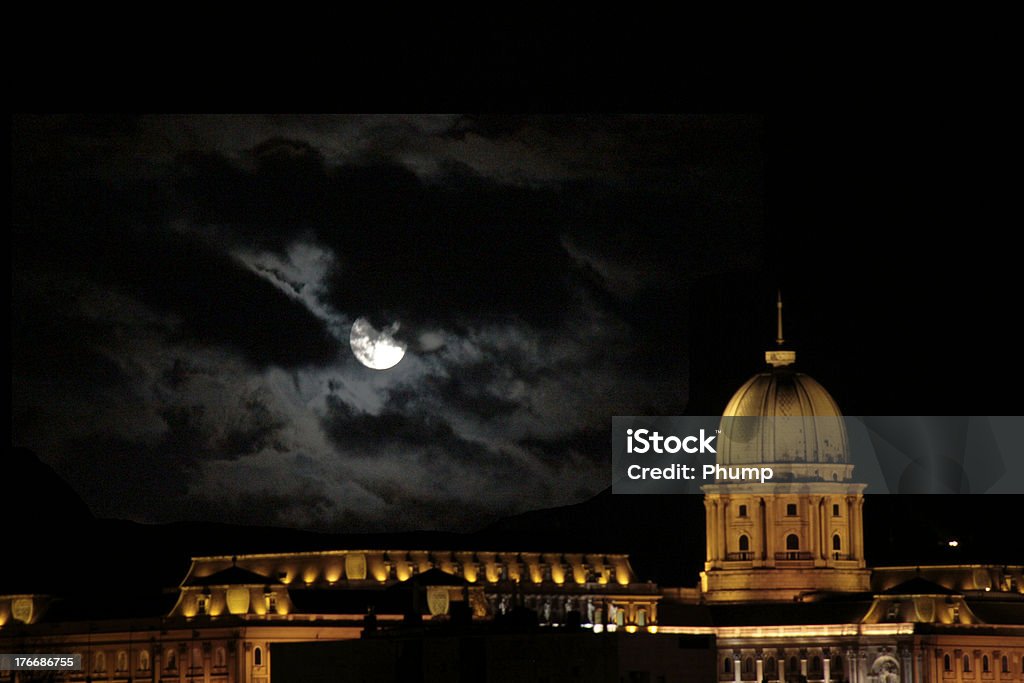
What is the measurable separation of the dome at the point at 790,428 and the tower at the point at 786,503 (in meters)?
0.06

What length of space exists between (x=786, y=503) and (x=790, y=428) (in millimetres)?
4514

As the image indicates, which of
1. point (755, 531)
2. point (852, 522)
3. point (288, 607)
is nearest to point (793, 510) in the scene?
point (755, 531)

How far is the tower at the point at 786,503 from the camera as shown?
646 ft

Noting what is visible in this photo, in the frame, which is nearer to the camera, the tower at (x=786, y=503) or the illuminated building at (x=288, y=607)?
the illuminated building at (x=288, y=607)

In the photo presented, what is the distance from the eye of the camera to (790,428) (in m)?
198

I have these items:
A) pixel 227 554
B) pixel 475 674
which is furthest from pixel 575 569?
pixel 475 674

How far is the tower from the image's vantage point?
196875mm

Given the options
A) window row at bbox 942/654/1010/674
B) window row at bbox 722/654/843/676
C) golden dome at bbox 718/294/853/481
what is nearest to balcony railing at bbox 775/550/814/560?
golden dome at bbox 718/294/853/481

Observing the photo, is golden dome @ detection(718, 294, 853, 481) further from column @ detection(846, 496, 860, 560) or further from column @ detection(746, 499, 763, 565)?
column @ detection(746, 499, 763, 565)

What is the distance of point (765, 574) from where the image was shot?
645ft

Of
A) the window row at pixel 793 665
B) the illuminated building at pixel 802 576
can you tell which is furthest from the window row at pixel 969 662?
the window row at pixel 793 665

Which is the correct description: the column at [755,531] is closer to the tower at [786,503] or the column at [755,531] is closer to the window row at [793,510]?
the tower at [786,503]

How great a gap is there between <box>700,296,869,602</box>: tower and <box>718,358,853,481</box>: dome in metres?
0.06

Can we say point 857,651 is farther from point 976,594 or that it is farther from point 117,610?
point 117,610
